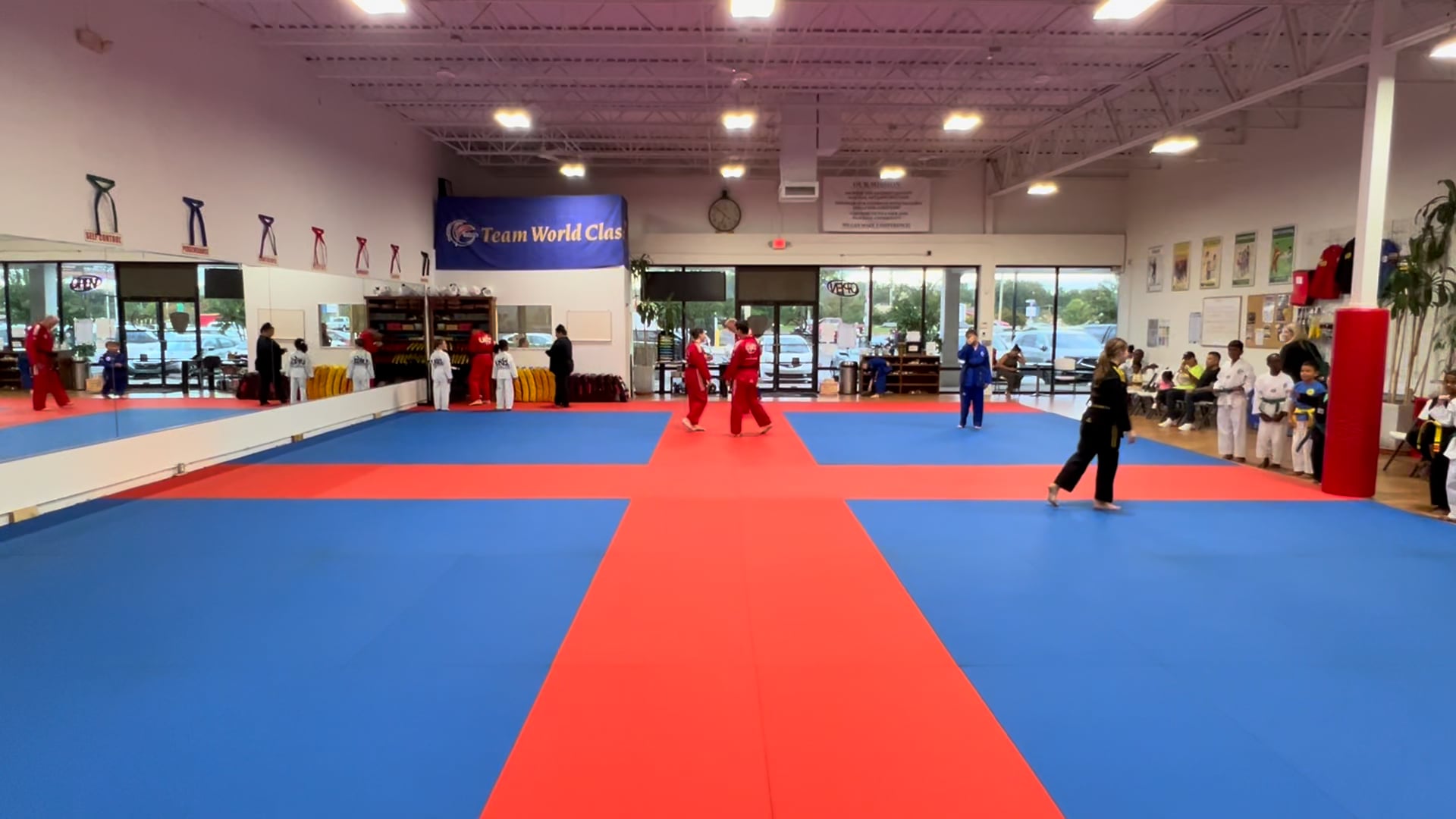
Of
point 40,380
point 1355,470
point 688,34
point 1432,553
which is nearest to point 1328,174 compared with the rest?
point 1355,470

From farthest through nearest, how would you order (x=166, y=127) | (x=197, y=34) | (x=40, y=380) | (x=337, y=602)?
(x=197, y=34)
(x=166, y=127)
(x=40, y=380)
(x=337, y=602)

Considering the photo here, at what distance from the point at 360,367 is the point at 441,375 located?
1.73m

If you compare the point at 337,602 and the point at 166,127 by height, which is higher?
the point at 166,127

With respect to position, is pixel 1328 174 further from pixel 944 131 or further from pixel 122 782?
pixel 122 782

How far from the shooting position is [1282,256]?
1312 centimetres

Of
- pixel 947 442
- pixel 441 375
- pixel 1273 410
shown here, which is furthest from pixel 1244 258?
pixel 441 375

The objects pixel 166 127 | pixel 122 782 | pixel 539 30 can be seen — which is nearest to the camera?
pixel 122 782

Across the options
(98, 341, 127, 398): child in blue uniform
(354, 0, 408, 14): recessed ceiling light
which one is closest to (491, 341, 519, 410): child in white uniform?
(98, 341, 127, 398): child in blue uniform

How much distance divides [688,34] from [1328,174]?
1020cm

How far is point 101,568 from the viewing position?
5156mm

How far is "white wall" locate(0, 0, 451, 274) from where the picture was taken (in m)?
6.55

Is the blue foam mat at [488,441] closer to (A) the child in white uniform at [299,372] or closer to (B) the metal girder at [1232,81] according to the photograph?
(A) the child in white uniform at [299,372]

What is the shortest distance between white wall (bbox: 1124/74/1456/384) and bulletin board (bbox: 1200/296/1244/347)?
11 centimetres

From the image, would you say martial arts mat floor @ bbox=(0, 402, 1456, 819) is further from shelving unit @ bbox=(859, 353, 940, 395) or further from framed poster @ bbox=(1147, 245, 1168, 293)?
shelving unit @ bbox=(859, 353, 940, 395)
